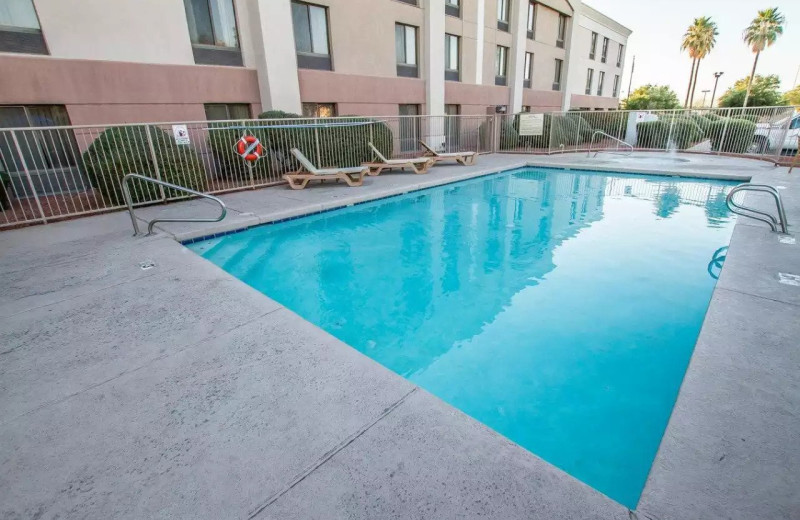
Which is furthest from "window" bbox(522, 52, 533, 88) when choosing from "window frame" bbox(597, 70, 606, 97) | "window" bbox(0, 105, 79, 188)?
"window" bbox(0, 105, 79, 188)

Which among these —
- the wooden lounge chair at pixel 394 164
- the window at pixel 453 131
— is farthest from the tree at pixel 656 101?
the wooden lounge chair at pixel 394 164

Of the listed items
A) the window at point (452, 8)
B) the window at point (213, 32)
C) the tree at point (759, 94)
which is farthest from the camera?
the tree at point (759, 94)

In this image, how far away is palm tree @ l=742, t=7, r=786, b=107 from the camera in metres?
41.9

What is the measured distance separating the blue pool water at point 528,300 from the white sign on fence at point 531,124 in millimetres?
8422

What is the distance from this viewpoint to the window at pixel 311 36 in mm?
12805

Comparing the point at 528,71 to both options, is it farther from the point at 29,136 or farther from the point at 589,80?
the point at 29,136

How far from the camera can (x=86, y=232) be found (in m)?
6.14

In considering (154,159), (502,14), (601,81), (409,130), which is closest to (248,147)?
(154,159)

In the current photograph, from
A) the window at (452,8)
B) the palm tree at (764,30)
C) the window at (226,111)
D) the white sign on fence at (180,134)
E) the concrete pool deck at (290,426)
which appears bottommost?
the concrete pool deck at (290,426)

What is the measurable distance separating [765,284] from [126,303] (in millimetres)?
6234

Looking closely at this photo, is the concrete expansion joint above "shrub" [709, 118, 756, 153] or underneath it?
underneath

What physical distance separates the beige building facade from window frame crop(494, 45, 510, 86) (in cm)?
55

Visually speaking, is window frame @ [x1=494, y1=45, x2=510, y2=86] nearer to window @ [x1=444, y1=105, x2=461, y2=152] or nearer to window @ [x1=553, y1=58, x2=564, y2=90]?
window @ [x1=444, y1=105, x2=461, y2=152]

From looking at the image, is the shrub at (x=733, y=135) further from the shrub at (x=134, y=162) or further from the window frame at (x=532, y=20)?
the shrub at (x=134, y=162)
